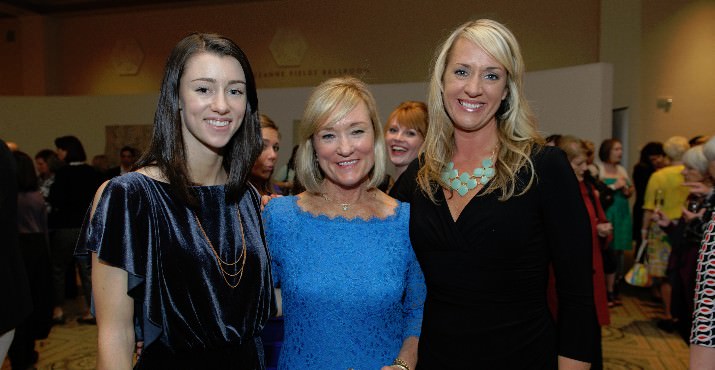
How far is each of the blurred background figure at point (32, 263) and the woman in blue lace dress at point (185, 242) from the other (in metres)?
3.23

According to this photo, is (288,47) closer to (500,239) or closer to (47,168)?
(47,168)

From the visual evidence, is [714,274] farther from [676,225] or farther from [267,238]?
[676,225]

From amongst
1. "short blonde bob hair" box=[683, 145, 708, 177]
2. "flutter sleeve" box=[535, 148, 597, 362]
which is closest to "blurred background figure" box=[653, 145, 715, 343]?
"short blonde bob hair" box=[683, 145, 708, 177]

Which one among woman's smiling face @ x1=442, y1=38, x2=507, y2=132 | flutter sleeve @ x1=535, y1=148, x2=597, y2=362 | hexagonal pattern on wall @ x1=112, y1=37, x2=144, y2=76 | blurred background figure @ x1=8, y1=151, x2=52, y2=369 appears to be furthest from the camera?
hexagonal pattern on wall @ x1=112, y1=37, x2=144, y2=76

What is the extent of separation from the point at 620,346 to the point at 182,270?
4613 millimetres

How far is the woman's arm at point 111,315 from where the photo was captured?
4.49ft

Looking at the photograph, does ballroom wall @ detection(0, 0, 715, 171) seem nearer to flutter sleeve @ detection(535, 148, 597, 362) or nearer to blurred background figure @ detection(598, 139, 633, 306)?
blurred background figure @ detection(598, 139, 633, 306)

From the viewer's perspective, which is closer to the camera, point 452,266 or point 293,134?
point 452,266

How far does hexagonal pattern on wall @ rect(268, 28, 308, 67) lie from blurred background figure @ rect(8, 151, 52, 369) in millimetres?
5922

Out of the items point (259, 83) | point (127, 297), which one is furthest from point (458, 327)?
point (259, 83)

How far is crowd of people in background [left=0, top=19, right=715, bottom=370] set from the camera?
4.86 ft

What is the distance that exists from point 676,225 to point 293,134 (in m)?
4.90

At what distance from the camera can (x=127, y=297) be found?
141cm

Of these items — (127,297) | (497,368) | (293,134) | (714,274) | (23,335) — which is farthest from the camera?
(293,134)
